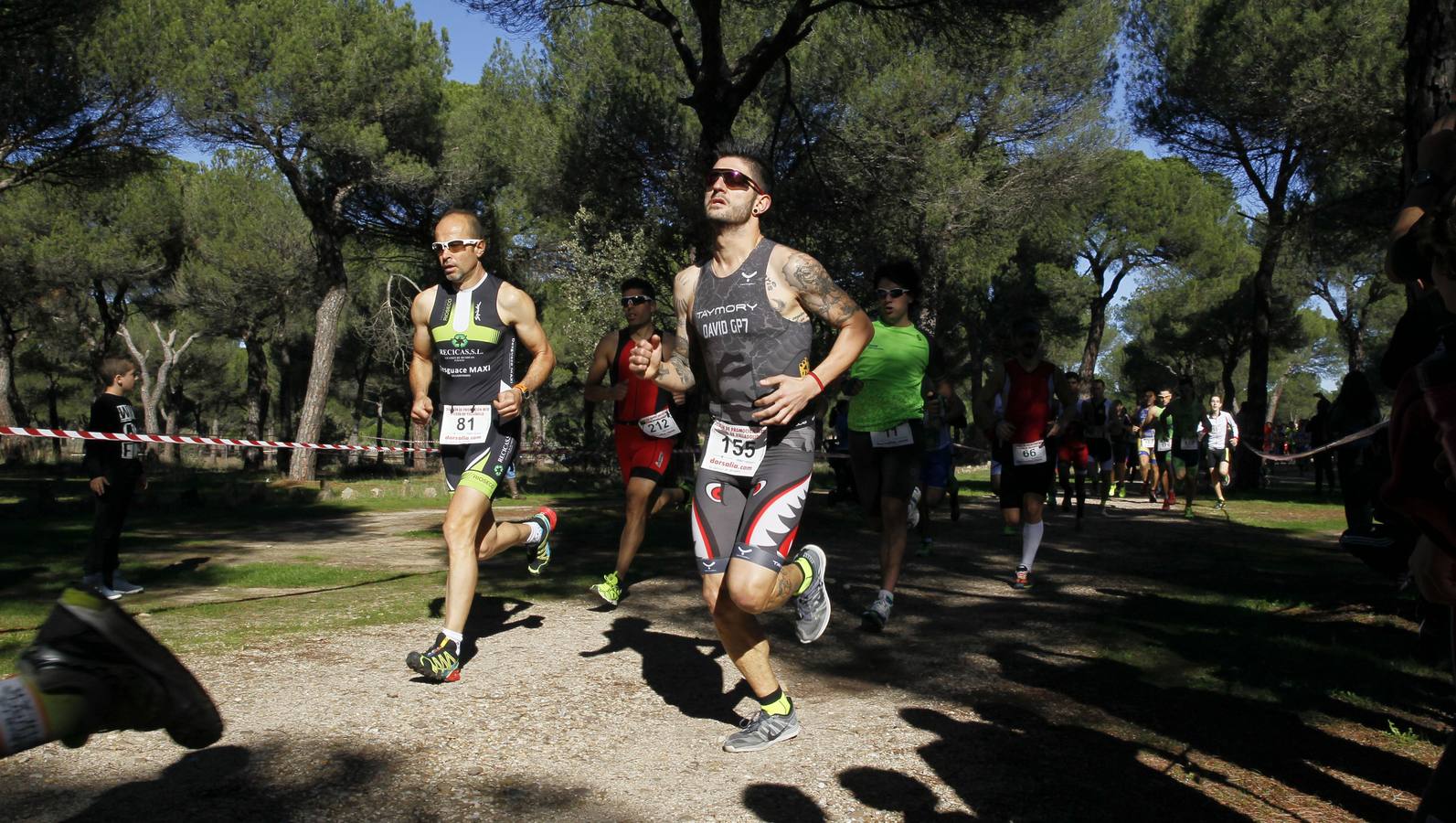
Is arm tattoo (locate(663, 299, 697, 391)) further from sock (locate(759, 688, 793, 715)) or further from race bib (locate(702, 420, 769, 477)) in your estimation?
sock (locate(759, 688, 793, 715))

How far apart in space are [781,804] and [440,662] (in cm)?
194

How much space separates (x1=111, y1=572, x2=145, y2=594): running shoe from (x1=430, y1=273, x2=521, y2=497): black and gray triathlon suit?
332 centimetres

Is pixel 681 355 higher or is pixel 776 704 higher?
pixel 681 355

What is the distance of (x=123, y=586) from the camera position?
728 centimetres

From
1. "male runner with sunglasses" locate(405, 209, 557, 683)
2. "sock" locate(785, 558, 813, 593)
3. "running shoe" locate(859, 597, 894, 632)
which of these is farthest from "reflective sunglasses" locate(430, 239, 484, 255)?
"running shoe" locate(859, 597, 894, 632)

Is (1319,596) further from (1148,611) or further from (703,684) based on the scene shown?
(703,684)

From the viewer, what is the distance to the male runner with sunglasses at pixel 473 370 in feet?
16.7

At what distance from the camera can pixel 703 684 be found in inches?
192

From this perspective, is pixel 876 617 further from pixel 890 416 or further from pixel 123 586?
pixel 123 586

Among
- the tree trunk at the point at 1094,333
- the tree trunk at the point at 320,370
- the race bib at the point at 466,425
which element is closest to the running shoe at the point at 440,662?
the race bib at the point at 466,425

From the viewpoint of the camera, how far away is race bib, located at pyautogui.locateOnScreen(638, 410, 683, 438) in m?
6.84

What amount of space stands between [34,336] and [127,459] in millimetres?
41543

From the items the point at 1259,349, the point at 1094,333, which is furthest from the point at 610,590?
the point at 1094,333

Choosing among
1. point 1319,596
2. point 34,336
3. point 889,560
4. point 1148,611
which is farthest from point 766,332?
point 34,336
